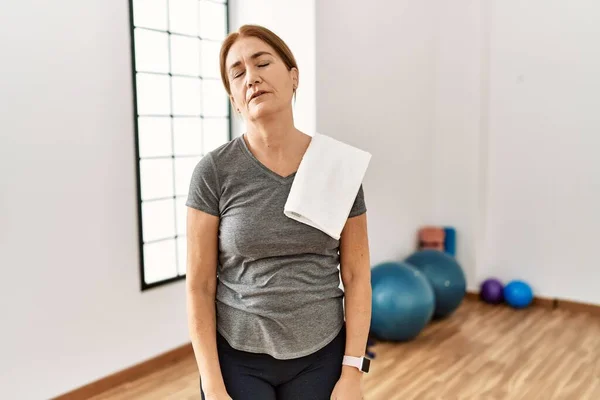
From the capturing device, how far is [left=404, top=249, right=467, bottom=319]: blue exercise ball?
374 centimetres

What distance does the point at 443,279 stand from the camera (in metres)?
3.74

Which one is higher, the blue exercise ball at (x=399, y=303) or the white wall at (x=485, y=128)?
the white wall at (x=485, y=128)

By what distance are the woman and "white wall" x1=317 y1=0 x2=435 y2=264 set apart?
2062mm

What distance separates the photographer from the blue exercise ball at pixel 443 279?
3.74 m

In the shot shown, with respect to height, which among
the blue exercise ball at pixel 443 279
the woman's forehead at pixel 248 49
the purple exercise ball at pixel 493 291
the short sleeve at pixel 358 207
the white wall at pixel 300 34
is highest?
the white wall at pixel 300 34

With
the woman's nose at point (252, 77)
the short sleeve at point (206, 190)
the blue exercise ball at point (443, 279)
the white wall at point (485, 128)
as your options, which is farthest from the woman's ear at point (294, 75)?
the blue exercise ball at point (443, 279)

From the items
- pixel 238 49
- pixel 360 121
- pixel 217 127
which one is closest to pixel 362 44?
pixel 360 121

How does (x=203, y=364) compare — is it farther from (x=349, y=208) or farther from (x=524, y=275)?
(x=524, y=275)

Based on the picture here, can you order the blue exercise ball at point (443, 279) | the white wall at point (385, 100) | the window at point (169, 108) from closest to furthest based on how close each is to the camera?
1. the window at point (169, 108)
2. the white wall at point (385, 100)
3. the blue exercise ball at point (443, 279)

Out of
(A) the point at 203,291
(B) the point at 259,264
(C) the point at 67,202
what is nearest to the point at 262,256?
Result: (B) the point at 259,264

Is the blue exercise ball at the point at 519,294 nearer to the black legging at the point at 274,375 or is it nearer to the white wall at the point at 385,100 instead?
the white wall at the point at 385,100

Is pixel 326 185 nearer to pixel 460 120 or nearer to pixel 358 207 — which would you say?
pixel 358 207

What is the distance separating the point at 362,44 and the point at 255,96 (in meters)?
2.59

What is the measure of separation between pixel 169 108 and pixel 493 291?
104 inches
